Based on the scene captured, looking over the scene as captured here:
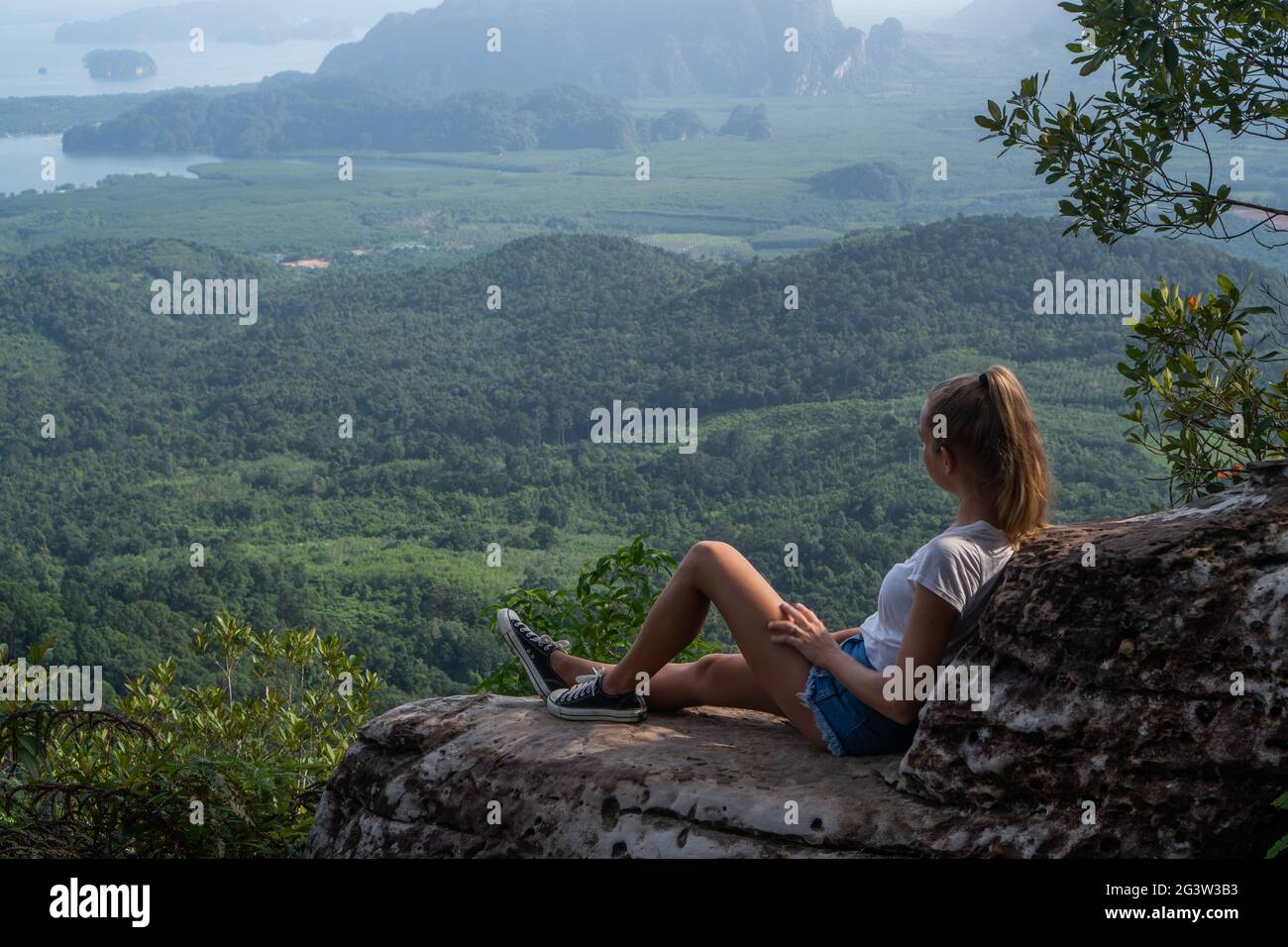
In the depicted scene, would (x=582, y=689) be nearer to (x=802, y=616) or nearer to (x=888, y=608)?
(x=802, y=616)

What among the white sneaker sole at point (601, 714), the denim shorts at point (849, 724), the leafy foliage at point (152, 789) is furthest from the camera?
the leafy foliage at point (152, 789)

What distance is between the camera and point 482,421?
5316 cm

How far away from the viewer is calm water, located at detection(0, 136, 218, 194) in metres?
114

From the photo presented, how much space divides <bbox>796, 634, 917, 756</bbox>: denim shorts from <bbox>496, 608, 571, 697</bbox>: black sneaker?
93 cm

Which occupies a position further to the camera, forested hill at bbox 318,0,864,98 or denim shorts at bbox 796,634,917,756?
forested hill at bbox 318,0,864,98

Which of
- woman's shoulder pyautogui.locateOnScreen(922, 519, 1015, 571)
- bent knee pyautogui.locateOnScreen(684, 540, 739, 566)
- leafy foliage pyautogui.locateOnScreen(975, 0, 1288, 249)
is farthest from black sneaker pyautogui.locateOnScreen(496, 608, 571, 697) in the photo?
leafy foliage pyautogui.locateOnScreen(975, 0, 1288, 249)

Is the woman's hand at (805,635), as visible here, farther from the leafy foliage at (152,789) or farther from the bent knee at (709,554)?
the leafy foliage at (152,789)

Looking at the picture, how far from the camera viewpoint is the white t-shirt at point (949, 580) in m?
2.98

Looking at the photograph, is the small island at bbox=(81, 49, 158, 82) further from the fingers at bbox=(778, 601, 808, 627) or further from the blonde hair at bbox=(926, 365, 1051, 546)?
the blonde hair at bbox=(926, 365, 1051, 546)

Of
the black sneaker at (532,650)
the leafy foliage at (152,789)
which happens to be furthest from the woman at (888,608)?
the leafy foliage at (152,789)

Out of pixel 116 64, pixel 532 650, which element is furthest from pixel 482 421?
pixel 116 64

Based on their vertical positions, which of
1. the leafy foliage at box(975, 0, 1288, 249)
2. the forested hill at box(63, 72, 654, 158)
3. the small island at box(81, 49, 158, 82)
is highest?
the small island at box(81, 49, 158, 82)

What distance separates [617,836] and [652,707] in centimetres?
74

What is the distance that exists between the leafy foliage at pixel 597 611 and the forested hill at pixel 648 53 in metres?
169
